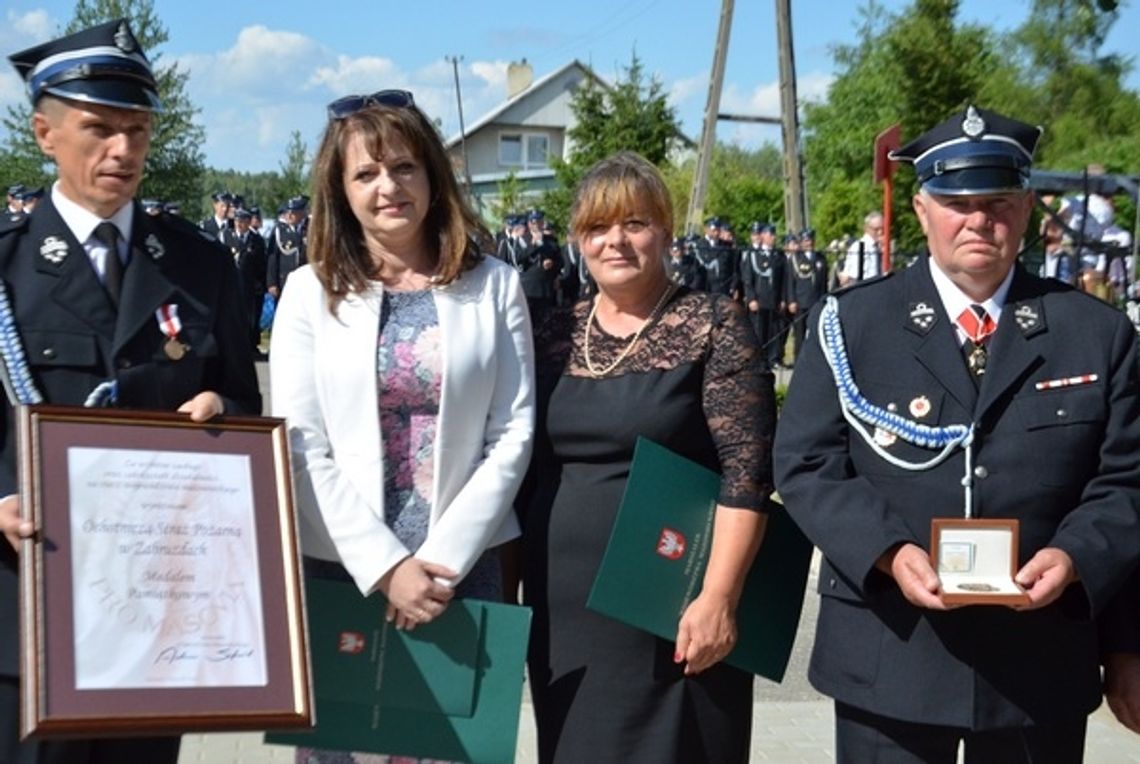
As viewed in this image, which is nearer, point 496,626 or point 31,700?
point 31,700

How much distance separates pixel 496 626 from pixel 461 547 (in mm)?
207

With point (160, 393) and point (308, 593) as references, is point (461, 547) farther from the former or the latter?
point (160, 393)

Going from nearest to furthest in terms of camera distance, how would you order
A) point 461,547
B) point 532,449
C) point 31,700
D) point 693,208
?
point 31,700
point 461,547
point 532,449
point 693,208

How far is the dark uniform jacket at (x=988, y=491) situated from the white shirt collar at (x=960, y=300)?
0.02 m

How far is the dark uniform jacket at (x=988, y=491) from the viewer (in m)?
3.09

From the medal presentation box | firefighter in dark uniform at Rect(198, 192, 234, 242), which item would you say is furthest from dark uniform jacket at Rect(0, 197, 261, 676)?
firefighter in dark uniform at Rect(198, 192, 234, 242)

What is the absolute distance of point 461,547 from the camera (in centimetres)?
339

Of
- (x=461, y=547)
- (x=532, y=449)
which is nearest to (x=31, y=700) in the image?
(x=461, y=547)

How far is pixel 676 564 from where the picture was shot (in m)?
3.51

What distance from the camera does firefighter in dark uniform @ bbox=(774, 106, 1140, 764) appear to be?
310 cm

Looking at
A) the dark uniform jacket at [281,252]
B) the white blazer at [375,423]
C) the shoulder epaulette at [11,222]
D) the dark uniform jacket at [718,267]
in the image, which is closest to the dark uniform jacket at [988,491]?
the white blazer at [375,423]

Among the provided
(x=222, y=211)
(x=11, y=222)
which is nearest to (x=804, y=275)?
(x=222, y=211)

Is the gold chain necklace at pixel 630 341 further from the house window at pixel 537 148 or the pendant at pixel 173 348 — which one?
the house window at pixel 537 148

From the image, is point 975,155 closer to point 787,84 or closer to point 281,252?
point 281,252
